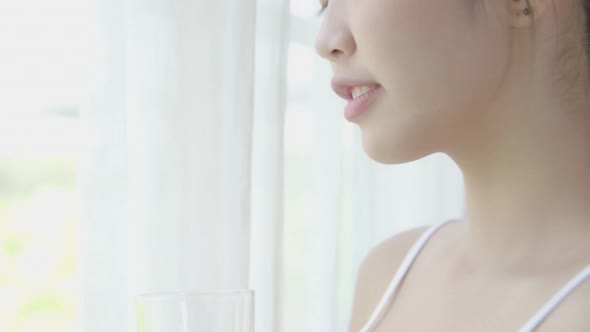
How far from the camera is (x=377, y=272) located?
0.96 meters

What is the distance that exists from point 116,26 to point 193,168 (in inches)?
7.2

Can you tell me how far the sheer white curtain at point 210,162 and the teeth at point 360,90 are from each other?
0.19 metres

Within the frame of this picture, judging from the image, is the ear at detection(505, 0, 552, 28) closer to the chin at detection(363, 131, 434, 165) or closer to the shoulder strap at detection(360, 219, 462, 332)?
the chin at detection(363, 131, 434, 165)

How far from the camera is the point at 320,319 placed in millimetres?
1149

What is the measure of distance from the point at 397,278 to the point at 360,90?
258 mm

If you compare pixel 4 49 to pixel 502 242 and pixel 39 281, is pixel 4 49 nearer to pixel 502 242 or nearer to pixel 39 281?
pixel 39 281

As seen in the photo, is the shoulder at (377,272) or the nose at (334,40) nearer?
the nose at (334,40)

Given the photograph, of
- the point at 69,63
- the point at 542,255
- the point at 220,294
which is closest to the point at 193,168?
the point at 69,63

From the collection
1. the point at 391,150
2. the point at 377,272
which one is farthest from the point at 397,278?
the point at 391,150

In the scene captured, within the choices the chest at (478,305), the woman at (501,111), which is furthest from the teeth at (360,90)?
the chest at (478,305)

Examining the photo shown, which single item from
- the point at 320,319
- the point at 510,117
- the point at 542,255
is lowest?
the point at 320,319

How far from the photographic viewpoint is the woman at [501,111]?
734 millimetres

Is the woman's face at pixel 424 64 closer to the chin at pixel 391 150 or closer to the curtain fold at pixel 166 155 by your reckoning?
the chin at pixel 391 150

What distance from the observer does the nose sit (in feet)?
2.54
